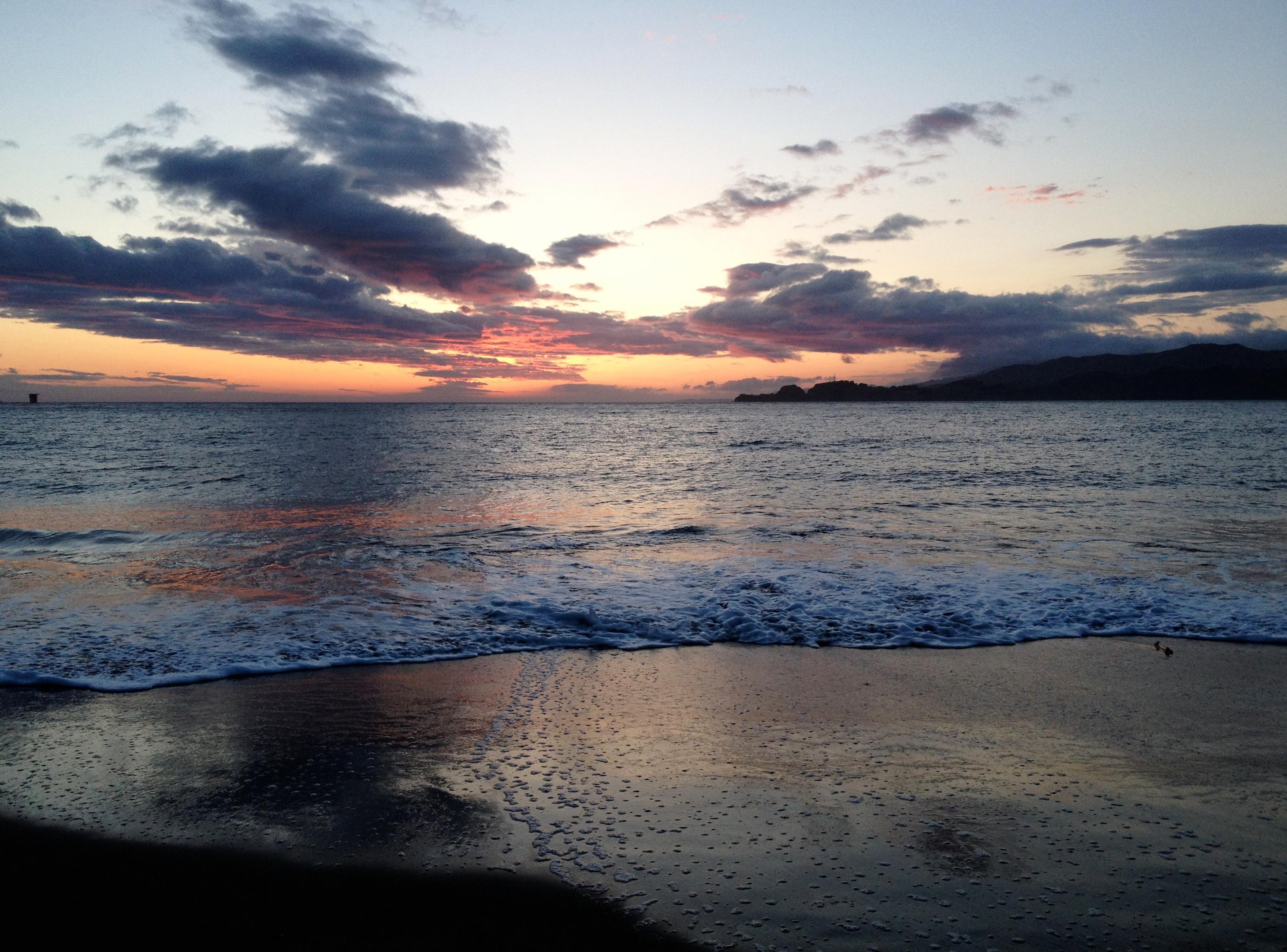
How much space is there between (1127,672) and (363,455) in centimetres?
3264

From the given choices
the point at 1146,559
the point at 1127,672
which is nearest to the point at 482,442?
the point at 1146,559

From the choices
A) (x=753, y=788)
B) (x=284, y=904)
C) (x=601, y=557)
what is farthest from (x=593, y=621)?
(x=284, y=904)

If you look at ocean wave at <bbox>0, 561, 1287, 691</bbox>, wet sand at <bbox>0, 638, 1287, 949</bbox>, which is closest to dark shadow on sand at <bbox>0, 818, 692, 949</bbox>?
wet sand at <bbox>0, 638, 1287, 949</bbox>

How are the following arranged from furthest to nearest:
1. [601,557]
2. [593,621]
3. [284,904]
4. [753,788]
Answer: [601,557] < [593,621] < [753,788] < [284,904]

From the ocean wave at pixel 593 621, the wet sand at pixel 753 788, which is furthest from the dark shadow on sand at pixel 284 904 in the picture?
the ocean wave at pixel 593 621

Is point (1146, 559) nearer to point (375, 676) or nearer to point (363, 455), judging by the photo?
point (375, 676)

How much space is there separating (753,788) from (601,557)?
7940 millimetres

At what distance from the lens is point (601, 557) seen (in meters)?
12.0

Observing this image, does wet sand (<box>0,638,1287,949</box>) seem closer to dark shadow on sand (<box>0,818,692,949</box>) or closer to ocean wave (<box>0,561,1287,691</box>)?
dark shadow on sand (<box>0,818,692,949</box>)

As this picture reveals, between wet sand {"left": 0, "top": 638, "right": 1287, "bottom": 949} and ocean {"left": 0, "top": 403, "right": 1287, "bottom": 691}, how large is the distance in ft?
4.08

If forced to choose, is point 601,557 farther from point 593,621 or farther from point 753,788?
point 753,788

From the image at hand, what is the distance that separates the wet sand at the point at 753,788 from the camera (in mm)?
3221

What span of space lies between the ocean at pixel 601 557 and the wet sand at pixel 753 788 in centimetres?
124

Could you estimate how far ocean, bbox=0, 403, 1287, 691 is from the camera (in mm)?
7684
